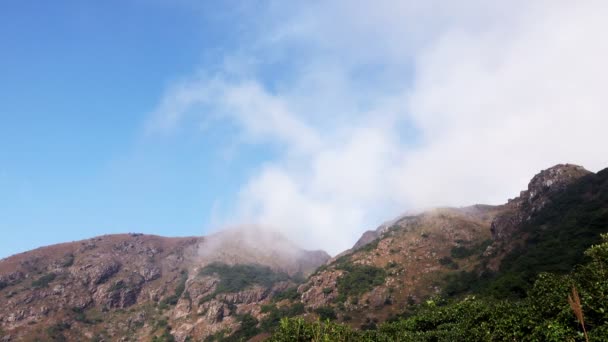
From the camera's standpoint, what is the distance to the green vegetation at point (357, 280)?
149 metres

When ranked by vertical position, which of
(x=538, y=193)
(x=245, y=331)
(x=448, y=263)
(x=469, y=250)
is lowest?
(x=245, y=331)

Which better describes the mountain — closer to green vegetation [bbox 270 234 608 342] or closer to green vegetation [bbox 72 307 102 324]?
green vegetation [bbox 72 307 102 324]

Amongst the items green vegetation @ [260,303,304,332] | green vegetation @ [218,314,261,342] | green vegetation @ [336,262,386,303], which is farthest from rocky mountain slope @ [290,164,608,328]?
green vegetation @ [218,314,261,342]

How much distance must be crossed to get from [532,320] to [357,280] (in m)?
129

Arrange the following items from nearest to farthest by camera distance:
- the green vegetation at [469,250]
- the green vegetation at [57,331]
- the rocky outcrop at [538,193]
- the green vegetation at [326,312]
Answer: the rocky outcrop at [538,193] < the green vegetation at [326,312] < the green vegetation at [469,250] < the green vegetation at [57,331]

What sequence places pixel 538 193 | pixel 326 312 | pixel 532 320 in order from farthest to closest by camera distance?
1. pixel 326 312
2. pixel 538 193
3. pixel 532 320

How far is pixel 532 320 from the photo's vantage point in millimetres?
32250

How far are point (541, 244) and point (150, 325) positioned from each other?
566 feet

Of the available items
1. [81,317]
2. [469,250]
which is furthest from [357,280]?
[81,317]

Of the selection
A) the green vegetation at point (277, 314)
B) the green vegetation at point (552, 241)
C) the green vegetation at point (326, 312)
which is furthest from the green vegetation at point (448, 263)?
the green vegetation at point (277, 314)

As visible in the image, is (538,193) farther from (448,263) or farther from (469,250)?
(448,263)

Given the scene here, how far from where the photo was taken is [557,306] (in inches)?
1260

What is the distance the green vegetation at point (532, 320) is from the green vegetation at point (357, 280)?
337ft

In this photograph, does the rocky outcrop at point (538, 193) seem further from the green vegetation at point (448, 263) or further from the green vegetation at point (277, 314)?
the green vegetation at point (277, 314)
